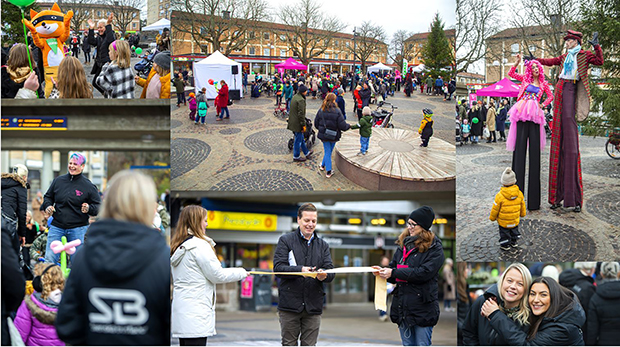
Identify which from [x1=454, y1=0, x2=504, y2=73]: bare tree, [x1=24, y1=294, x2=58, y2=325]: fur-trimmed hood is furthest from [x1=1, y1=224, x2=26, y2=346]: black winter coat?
[x1=454, y1=0, x2=504, y2=73]: bare tree

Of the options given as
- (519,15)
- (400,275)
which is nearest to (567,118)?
(519,15)

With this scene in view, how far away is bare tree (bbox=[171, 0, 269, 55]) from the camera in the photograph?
5.52 m

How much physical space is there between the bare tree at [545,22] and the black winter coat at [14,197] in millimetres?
4991

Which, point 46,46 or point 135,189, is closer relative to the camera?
point 135,189

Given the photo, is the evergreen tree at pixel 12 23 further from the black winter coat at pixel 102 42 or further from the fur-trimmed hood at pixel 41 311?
the fur-trimmed hood at pixel 41 311

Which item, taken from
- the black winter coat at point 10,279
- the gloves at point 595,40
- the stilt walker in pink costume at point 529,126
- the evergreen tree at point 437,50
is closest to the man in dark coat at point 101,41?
the black winter coat at point 10,279

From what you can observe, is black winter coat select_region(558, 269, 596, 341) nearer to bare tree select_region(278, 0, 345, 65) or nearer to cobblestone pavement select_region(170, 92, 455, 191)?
cobblestone pavement select_region(170, 92, 455, 191)

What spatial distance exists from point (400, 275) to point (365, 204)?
33.3 feet

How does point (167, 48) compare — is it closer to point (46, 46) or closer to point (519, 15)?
point (46, 46)

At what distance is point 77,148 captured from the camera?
7055mm

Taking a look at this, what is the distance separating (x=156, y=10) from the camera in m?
5.68

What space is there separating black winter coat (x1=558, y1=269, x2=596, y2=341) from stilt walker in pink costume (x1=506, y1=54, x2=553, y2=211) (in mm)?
729

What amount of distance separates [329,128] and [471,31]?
1.59 meters

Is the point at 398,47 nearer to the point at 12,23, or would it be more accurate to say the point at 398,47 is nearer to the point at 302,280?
the point at 302,280
